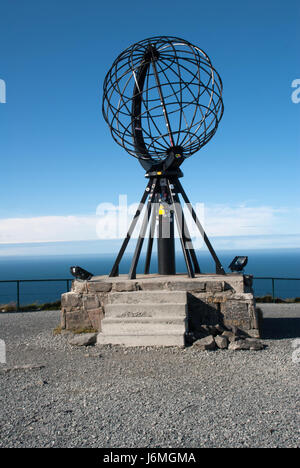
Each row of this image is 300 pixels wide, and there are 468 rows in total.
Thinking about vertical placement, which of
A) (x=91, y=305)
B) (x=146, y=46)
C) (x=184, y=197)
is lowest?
(x=91, y=305)

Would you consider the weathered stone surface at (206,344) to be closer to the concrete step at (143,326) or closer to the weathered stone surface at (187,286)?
the concrete step at (143,326)

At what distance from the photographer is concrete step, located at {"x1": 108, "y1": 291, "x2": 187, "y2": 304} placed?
25.9 feet

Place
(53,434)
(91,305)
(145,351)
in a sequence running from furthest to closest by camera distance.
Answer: (91,305) → (145,351) → (53,434)

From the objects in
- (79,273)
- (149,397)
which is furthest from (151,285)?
(149,397)

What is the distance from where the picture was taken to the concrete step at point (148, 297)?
791 centimetres

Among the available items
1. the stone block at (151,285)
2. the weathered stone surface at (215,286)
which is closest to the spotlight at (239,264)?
the weathered stone surface at (215,286)

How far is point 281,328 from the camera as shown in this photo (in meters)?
8.88

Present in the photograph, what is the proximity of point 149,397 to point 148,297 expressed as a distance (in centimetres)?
347

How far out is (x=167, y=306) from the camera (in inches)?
300

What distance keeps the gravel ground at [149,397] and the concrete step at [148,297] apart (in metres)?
1.24

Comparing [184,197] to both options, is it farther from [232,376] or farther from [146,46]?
[232,376]

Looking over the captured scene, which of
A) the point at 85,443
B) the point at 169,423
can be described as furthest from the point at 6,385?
the point at 169,423
